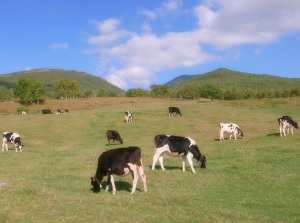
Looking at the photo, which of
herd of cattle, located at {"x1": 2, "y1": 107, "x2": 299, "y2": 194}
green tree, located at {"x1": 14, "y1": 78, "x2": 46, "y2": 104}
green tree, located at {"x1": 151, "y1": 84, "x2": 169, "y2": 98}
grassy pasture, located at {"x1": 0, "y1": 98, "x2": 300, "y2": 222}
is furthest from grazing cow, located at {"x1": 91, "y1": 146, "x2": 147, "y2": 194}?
green tree, located at {"x1": 151, "y1": 84, "x2": 169, "y2": 98}

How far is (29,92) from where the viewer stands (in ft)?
314

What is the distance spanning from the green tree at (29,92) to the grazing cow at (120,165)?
276 feet

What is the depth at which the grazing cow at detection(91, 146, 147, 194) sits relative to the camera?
15.8 meters

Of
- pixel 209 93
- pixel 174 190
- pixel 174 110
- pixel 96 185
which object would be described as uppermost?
pixel 209 93

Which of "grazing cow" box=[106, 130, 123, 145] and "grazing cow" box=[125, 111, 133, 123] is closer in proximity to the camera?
"grazing cow" box=[106, 130, 123, 145]

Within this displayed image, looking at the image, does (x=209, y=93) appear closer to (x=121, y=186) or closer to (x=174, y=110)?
(x=174, y=110)

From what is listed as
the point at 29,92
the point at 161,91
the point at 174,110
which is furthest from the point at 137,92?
the point at 174,110

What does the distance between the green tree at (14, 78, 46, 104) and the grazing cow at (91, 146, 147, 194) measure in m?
84.1

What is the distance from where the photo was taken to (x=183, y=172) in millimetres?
20328

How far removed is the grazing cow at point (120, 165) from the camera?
15820 millimetres

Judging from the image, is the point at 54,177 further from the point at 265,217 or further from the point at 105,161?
the point at 265,217

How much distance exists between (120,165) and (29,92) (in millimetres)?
85302

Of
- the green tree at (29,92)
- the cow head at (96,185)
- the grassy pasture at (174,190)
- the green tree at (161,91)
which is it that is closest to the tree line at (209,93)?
the green tree at (161,91)

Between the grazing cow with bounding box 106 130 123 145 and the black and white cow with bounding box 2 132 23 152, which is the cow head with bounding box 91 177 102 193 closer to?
the black and white cow with bounding box 2 132 23 152
